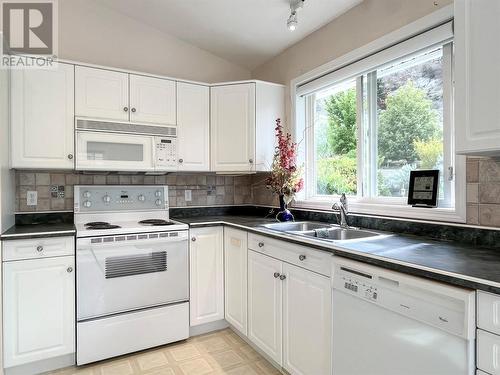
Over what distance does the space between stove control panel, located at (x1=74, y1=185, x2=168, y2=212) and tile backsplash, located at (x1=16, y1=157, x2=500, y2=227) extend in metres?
0.07

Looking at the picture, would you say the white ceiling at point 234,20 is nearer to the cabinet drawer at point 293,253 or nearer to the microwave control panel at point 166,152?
the microwave control panel at point 166,152

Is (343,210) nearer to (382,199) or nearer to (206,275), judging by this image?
(382,199)

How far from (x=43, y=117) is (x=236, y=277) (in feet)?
6.20

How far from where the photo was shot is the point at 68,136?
234 cm

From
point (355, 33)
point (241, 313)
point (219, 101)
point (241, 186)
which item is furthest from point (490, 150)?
point (241, 186)

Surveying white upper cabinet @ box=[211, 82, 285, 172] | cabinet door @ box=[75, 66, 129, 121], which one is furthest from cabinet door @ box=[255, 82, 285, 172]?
cabinet door @ box=[75, 66, 129, 121]

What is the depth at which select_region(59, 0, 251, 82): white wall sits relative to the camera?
263 cm

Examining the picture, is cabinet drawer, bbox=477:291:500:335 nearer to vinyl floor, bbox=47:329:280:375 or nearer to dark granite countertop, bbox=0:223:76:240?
vinyl floor, bbox=47:329:280:375

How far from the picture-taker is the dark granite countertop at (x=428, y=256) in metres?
1.02

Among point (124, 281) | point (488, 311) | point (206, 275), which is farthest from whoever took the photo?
point (206, 275)

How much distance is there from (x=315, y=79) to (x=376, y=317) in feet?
6.44

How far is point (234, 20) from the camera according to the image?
260 cm

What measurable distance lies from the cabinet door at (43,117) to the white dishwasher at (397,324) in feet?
6.97

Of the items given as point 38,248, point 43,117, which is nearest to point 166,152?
point 43,117
